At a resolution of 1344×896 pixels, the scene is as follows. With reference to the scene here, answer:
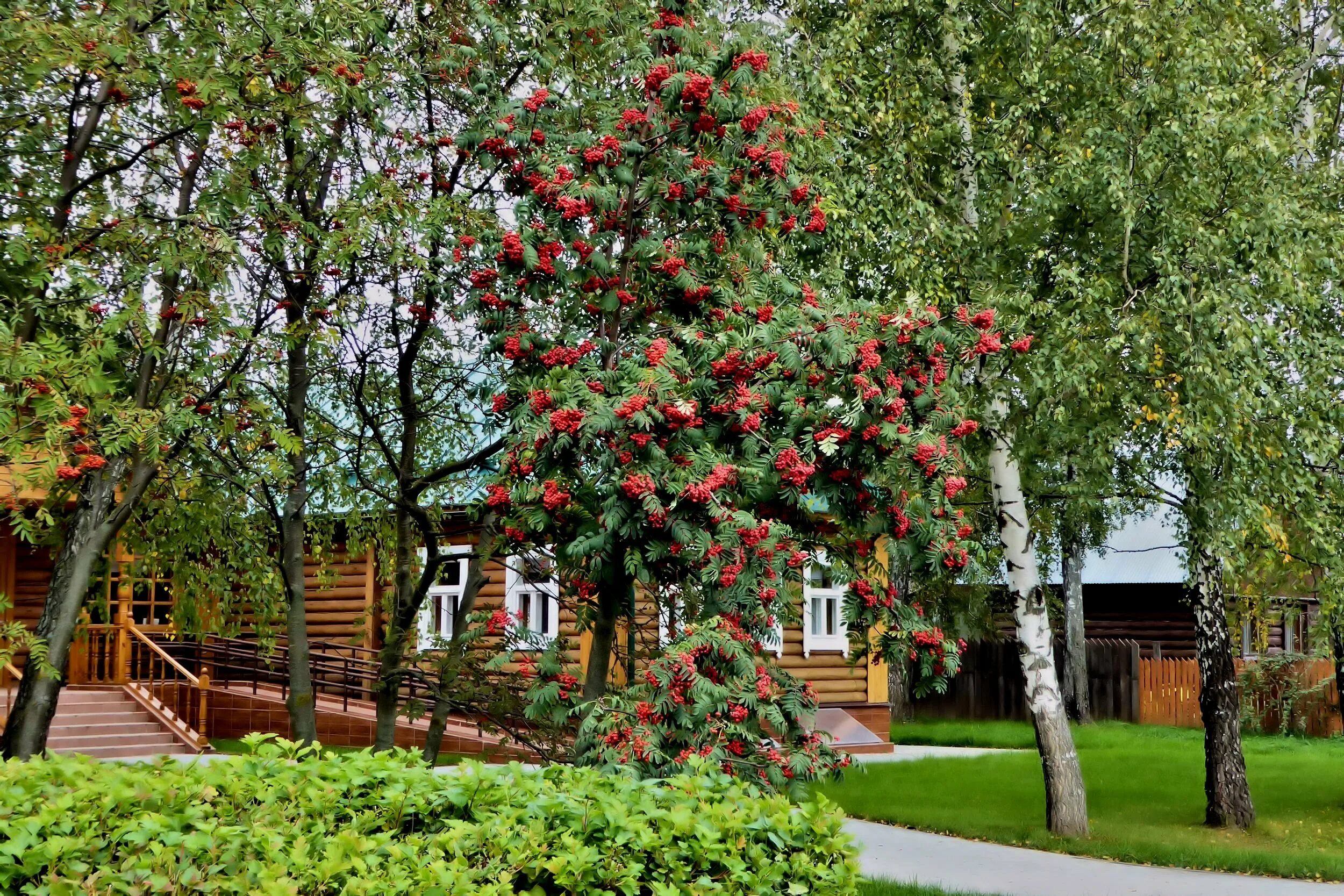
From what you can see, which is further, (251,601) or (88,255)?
(251,601)

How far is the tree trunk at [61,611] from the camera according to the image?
8211 millimetres

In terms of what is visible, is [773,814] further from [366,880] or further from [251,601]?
[251,601]

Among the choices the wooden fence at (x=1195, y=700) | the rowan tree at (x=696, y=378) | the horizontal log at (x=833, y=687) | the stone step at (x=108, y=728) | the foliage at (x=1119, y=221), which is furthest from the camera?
the wooden fence at (x=1195, y=700)

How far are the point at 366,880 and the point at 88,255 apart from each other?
5359 millimetres

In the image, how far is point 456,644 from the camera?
8.66 metres

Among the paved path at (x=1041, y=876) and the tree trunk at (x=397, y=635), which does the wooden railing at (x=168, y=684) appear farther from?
the paved path at (x=1041, y=876)

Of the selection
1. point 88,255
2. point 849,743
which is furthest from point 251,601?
point 849,743

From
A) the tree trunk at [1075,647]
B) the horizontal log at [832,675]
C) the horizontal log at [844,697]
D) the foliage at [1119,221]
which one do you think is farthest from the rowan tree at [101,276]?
the tree trunk at [1075,647]

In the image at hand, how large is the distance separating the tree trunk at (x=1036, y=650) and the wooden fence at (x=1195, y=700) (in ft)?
44.4

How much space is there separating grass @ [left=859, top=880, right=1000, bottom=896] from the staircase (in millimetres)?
10263

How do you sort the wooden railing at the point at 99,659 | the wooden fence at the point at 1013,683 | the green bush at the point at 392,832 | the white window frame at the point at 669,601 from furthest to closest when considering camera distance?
the wooden fence at the point at 1013,683 < the wooden railing at the point at 99,659 < the white window frame at the point at 669,601 < the green bush at the point at 392,832

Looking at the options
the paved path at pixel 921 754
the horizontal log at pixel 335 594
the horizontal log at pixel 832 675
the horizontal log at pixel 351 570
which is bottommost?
the paved path at pixel 921 754

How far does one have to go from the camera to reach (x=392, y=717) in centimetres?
955

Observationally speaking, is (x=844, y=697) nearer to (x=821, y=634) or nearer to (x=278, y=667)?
(x=821, y=634)
